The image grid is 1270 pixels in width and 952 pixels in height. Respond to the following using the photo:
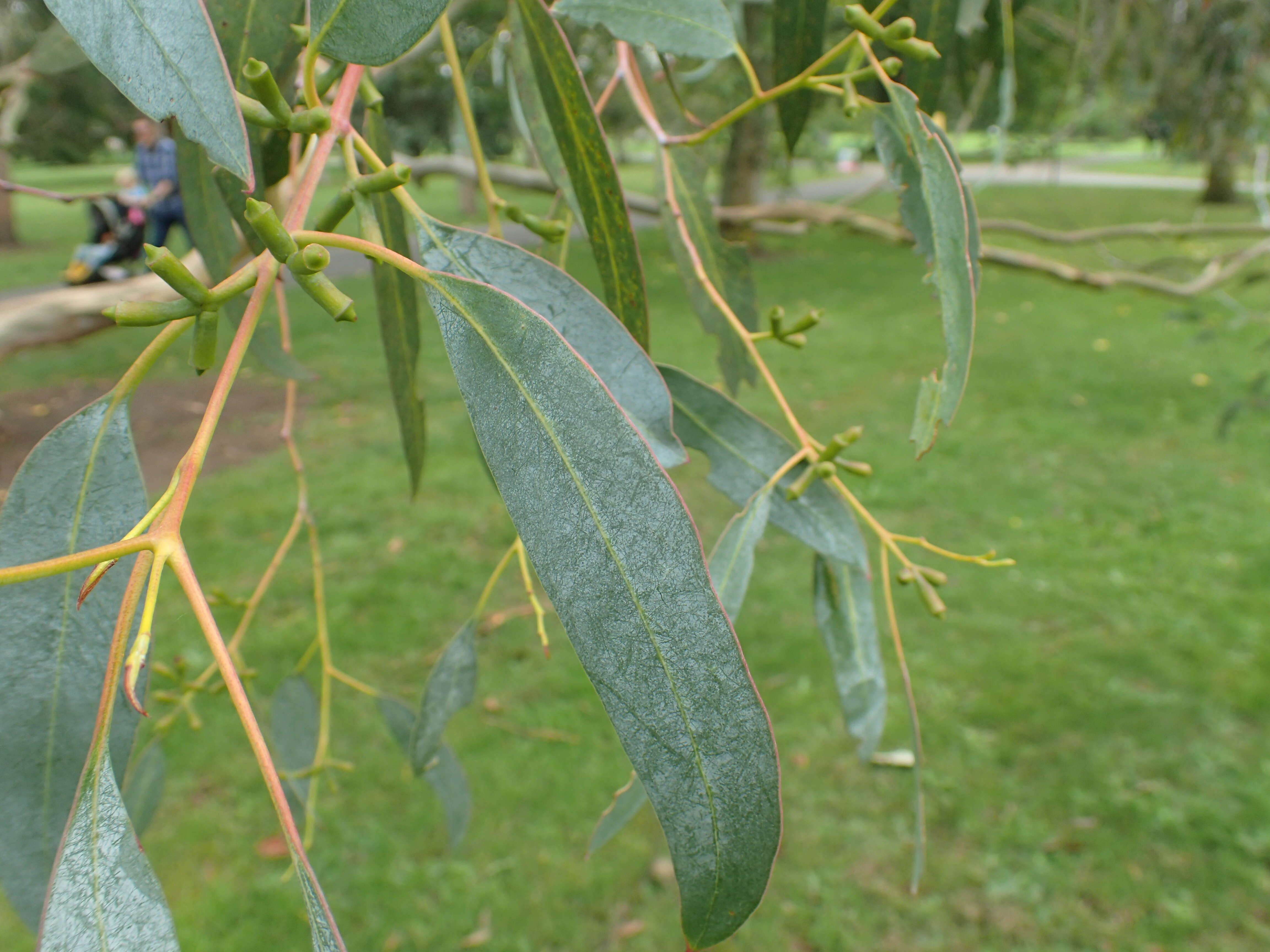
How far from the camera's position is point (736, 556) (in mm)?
482

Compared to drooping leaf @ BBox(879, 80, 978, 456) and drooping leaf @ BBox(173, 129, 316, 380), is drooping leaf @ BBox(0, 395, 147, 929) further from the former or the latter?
drooping leaf @ BBox(879, 80, 978, 456)

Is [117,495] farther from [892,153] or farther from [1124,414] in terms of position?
[1124,414]

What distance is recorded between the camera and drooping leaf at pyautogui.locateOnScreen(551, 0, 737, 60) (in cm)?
55

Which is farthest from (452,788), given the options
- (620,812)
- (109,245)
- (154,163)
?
(154,163)

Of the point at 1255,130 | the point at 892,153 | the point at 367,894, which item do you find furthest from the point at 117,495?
the point at 1255,130

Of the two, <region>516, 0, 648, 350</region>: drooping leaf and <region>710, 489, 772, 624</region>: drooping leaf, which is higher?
<region>516, 0, 648, 350</region>: drooping leaf

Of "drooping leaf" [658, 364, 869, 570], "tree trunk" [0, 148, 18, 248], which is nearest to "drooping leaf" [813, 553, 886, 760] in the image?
"drooping leaf" [658, 364, 869, 570]

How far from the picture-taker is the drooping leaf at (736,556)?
0.48 metres

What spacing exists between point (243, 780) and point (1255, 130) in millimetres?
4525

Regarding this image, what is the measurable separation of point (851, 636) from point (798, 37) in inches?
17.7

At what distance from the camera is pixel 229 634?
245 centimetres

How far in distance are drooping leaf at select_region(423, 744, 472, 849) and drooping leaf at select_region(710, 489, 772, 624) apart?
0.48 metres

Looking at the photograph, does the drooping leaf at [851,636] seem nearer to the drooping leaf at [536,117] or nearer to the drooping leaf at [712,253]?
the drooping leaf at [712,253]

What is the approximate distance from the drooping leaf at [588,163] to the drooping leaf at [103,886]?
0.30m
